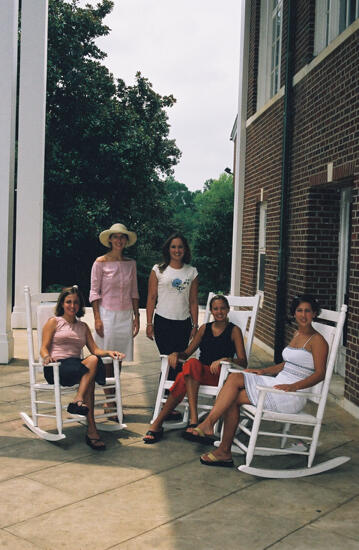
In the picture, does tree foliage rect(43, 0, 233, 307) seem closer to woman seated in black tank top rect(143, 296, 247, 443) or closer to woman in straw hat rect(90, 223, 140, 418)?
woman in straw hat rect(90, 223, 140, 418)

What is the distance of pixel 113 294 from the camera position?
5914 mm

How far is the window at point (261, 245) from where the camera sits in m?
10.8

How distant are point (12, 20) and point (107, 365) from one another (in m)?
4.49

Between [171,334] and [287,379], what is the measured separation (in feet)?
4.22

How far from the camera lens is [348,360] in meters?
6.39

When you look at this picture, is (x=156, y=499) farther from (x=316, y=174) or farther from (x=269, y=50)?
(x=269, y=50)

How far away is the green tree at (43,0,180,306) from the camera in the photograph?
22.3 meters

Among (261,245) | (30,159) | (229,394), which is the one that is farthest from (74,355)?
(30,159)

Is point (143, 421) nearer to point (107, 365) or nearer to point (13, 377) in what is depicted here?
point (107, 365)

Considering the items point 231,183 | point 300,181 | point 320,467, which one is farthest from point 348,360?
point 231,183

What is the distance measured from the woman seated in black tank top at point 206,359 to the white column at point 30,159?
6328mm

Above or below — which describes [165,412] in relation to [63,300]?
below

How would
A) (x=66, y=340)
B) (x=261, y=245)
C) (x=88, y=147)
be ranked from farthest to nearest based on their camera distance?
1. (x=88, y=147)
2. (x=261, y=245)
3. (x=66, y=340)

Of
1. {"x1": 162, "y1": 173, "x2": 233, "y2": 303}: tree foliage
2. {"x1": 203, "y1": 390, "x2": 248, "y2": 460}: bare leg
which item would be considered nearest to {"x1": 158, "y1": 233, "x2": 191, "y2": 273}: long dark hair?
{"x1": 203, "y1": 390, "x2": 248, "y2": 460}: bare leg
